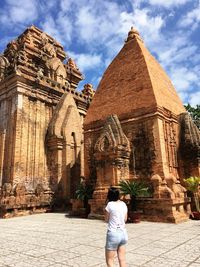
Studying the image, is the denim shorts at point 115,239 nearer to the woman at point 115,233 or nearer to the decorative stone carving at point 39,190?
the woman at point 115,233

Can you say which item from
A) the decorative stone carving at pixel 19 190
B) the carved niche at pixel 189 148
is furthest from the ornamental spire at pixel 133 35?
the decorative stone carving at pixel 19 190

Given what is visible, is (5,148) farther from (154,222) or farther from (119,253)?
(119,253)

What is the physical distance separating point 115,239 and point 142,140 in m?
9.72

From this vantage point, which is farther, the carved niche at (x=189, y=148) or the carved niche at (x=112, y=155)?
the carved niche at (x=189, y=148)

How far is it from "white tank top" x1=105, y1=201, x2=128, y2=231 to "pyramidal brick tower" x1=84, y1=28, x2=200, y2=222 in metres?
7.12

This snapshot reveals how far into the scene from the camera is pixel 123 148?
13109 millimetres

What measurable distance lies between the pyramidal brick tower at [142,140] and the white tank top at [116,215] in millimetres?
7117

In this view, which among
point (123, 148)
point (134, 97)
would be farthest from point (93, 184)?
point (134, 97)

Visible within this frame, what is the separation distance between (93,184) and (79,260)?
9372mm

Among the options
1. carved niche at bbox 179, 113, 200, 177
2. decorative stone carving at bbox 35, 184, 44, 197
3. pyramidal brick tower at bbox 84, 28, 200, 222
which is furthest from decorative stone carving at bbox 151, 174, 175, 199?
decorative stone carving at bbox 35, 184, 44, 197

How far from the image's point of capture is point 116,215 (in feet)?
13.6

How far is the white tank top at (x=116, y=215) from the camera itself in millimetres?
4066

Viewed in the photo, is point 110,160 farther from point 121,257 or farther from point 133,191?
point 121,257

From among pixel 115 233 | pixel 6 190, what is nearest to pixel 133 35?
pixel 6 190
